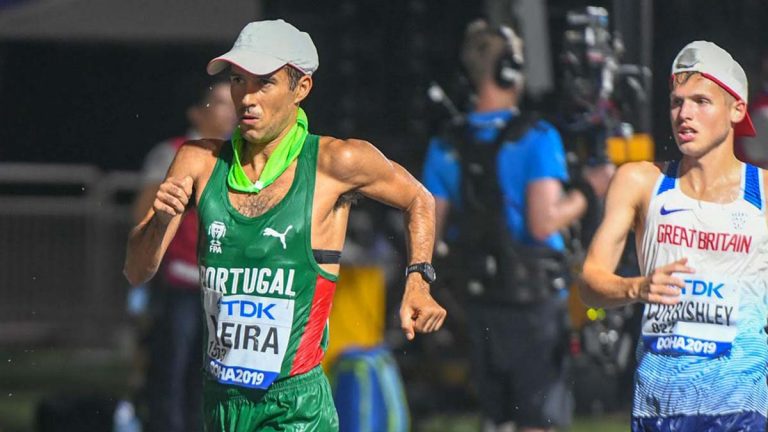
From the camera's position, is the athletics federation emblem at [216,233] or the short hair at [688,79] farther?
the short hair at [688,79]

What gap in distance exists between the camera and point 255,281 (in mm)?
5465

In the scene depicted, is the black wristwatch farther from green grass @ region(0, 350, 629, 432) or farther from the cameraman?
green grass @ region(0, 350, 629, 432)

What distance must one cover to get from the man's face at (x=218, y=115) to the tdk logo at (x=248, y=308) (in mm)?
3438

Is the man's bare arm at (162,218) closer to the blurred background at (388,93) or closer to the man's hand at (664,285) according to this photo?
the man's hand at (664,285)

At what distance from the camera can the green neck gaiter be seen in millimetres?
5516

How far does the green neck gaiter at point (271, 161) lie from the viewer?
552cm

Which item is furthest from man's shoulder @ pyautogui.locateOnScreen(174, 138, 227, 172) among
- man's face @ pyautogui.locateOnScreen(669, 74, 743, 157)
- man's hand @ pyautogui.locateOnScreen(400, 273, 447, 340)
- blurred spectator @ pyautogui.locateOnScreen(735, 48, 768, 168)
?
blurred spectator @ pyautogui.locateOnScreen(735, 48, 768, 168)

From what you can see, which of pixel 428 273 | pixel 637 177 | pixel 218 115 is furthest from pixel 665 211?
pixel 218 115

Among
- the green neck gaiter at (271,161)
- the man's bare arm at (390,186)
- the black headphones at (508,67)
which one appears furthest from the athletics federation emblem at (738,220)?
the black headphones at (508,67)

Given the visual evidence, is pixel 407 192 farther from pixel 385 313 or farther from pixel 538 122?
pixel 385 313

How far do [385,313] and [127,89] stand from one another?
2677mm

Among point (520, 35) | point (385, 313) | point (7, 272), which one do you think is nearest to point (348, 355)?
point (385, 313)

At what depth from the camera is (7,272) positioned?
602 inches

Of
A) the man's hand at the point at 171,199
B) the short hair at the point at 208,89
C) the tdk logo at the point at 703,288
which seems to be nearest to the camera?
the man's hand at the point at 171,199
